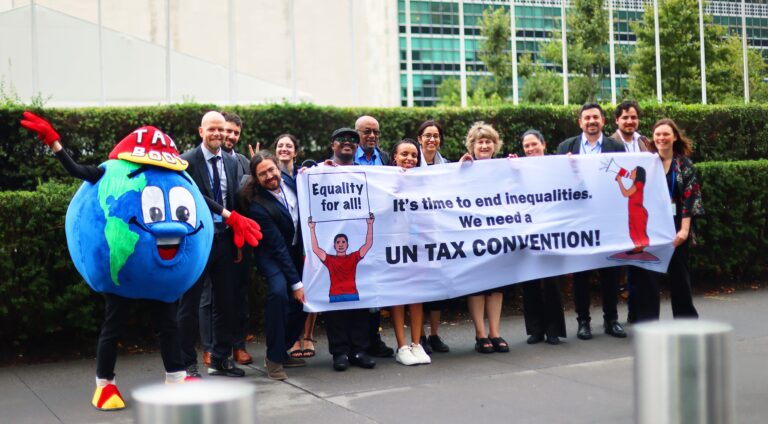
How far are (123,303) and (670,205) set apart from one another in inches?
204

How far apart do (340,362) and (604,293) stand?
9.73 ft

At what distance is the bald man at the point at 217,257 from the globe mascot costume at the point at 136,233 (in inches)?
28.8

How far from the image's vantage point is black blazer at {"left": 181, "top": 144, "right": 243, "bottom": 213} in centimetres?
780

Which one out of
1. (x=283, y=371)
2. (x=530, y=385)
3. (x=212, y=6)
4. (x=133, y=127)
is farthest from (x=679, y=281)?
(x=212, y=6)

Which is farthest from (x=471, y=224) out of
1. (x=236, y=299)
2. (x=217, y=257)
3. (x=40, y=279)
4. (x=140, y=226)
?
(x=40, y=279)

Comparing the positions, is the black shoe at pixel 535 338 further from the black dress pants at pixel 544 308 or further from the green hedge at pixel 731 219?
the green hedge at pixel 731 219

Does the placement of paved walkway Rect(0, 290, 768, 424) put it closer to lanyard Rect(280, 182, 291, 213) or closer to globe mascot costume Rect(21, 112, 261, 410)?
globe mascot costume Rect(21, 112, 261, 410)

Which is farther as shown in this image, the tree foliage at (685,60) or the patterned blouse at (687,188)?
the tree foliage at (685,60)

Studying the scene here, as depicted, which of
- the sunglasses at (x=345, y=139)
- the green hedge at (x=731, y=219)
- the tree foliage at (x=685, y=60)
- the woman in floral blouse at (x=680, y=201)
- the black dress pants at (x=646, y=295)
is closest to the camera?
the sunglasses at (x=345, y=139)

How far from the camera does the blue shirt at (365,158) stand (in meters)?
8.77

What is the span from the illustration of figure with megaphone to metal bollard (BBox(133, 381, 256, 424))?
7.05 meters

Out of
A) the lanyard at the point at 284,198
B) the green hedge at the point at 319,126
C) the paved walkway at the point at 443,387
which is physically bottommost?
the paved walkway at the point at 443,387

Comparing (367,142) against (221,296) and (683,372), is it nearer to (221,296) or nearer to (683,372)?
(221,296)

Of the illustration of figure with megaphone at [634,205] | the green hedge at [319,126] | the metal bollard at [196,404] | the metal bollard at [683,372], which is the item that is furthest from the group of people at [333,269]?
the metal bollard at [196,404]
